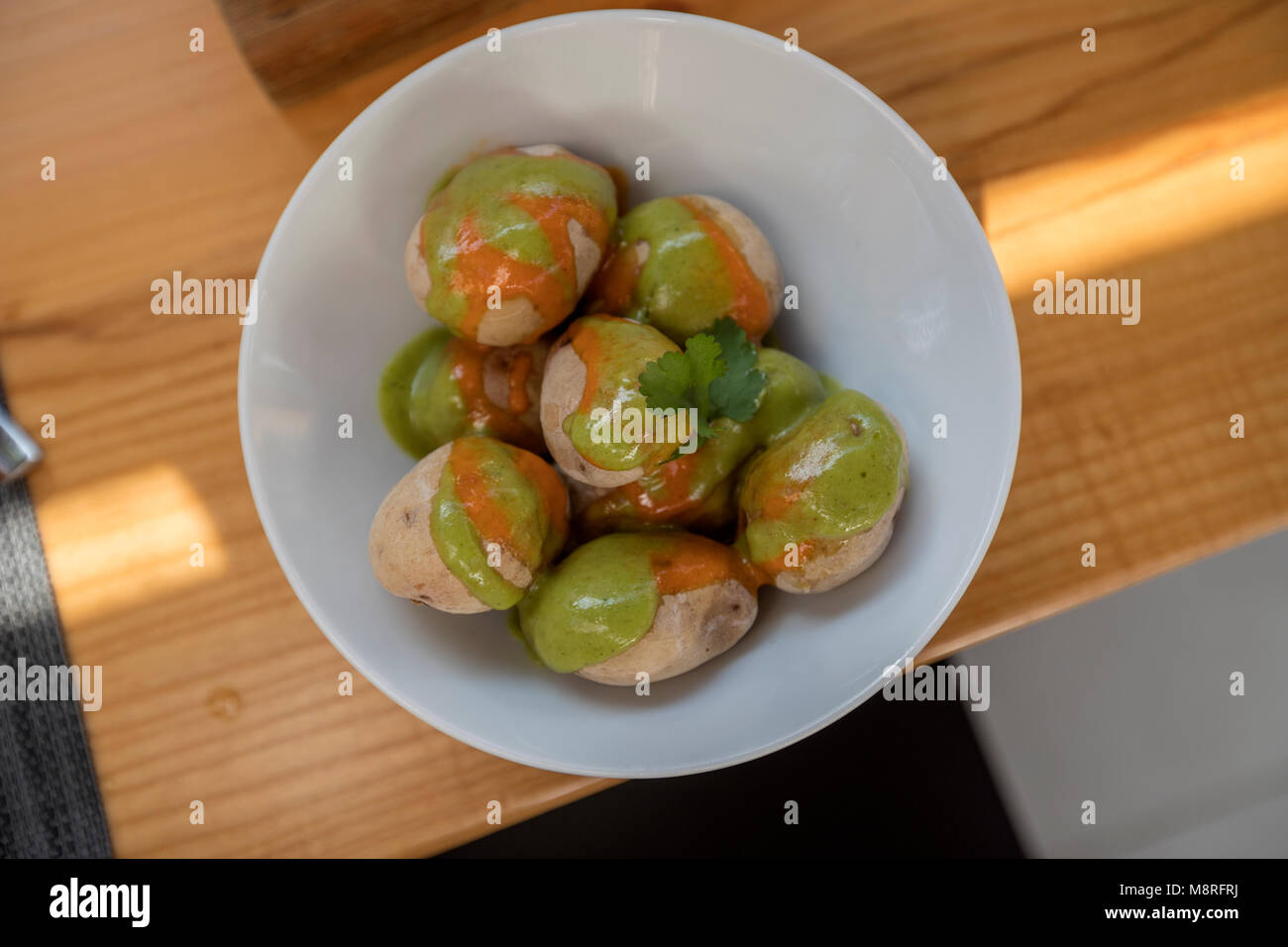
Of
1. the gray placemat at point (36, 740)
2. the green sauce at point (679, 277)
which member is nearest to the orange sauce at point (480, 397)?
the green sauce at point (679, 277)

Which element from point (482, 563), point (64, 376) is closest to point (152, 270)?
point (64, 376)

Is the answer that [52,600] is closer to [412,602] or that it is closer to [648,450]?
[412,602]

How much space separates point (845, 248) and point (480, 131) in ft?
0.92

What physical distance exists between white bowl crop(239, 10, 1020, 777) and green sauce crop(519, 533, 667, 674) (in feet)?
0.15

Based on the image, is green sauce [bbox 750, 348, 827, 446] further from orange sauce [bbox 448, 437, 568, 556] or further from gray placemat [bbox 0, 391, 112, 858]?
gray placemat [bbox 0, 391, 112, 858]

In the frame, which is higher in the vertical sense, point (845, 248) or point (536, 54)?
point (536, 54)

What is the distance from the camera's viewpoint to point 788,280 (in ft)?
2.30

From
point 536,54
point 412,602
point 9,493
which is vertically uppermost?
point 536,54

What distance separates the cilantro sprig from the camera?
22.3 inches

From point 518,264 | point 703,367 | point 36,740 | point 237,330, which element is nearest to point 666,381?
point 703,367

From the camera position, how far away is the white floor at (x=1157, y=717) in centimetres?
91

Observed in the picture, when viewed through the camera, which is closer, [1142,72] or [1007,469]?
[1007,469]

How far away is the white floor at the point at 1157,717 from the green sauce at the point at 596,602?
51 cm

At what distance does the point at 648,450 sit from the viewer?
576 millimetres
